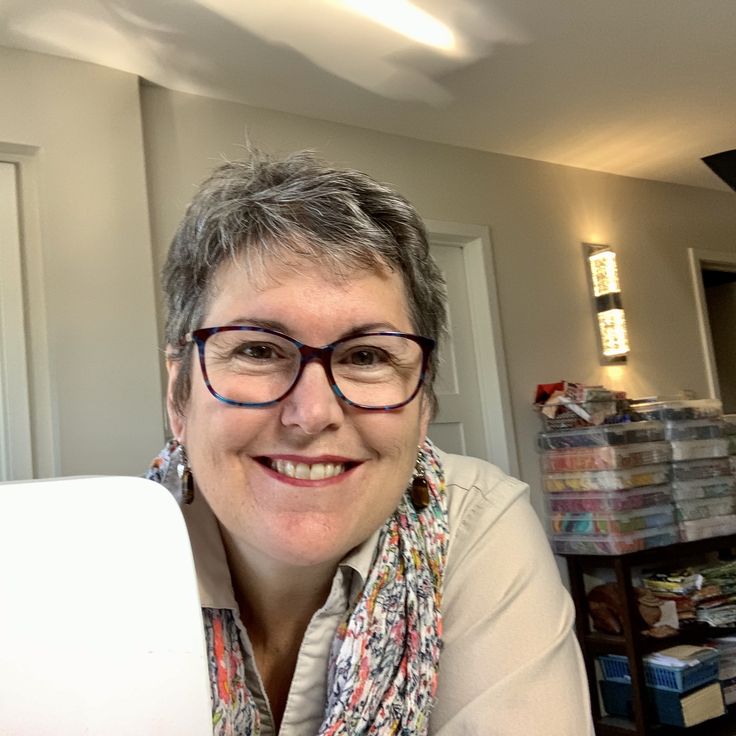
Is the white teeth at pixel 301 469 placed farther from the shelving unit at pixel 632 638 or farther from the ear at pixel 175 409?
the shelving unit at pixel 632 638

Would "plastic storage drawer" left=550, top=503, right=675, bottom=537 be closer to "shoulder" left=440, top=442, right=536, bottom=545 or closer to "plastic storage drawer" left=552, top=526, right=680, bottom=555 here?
"plastic storage drawer" left=552, top=526, right=680, bottom=555

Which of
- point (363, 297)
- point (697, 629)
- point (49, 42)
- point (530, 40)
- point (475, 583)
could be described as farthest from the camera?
point (697, 629)

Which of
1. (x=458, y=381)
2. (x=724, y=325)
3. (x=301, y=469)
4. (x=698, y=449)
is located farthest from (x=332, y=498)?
(x=724, y=325)

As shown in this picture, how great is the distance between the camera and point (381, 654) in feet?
2.54

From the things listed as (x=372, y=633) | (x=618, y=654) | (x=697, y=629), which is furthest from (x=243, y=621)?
(x=697, y=629)

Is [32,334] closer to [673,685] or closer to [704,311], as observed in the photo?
[673,685]

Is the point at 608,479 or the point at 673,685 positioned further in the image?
the point at 608,479

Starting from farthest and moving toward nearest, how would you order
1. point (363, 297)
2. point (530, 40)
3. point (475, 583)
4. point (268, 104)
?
point (268, 104)
point (530, 40)
point (475, 583)
point (363, 297)

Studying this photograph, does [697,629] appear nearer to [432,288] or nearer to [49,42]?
[432,288]

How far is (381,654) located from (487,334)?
6.97 ft

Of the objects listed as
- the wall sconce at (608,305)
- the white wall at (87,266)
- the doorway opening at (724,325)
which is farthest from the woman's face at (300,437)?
the doorway opening at (724,325)

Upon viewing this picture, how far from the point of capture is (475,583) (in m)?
0.83

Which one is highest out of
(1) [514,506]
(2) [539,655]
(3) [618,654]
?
(1) [514,506]

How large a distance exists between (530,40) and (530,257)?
1.01 meters
